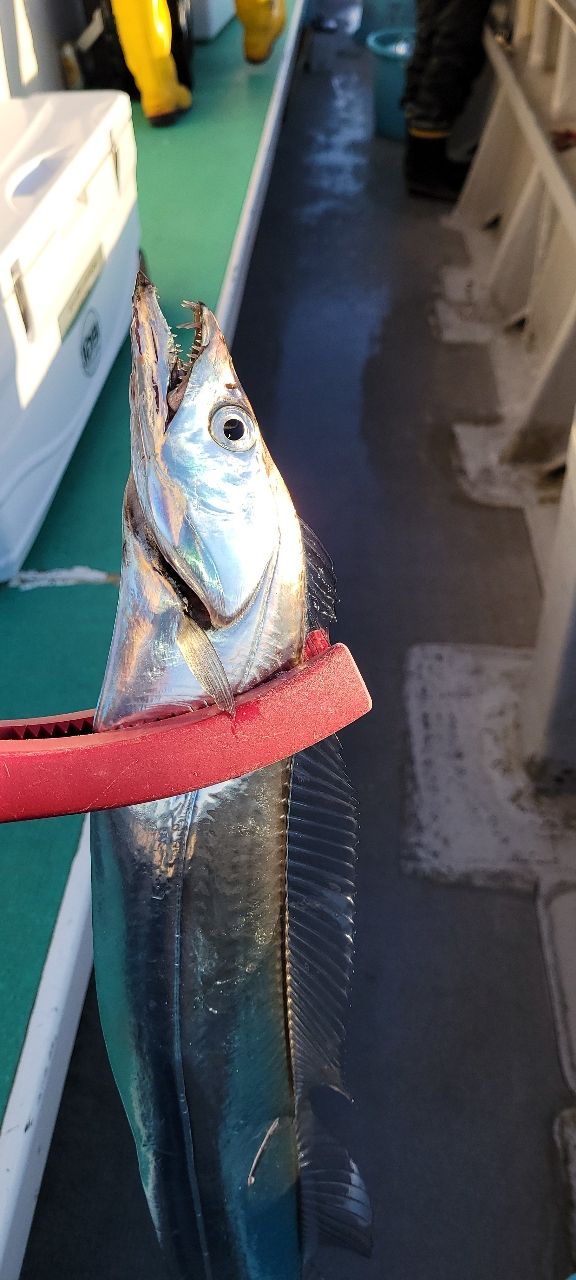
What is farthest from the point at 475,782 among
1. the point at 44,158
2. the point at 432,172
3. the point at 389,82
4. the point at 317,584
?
the point at 389,82

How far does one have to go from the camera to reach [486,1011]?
1508 millimetres

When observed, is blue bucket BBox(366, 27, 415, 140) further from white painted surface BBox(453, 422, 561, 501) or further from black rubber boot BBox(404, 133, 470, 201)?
white painted surface BBox(453, 422, 561, 501)

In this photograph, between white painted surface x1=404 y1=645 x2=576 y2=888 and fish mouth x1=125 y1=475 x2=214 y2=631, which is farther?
white painted surface x1=404 y1=645 x2=576 y2=888

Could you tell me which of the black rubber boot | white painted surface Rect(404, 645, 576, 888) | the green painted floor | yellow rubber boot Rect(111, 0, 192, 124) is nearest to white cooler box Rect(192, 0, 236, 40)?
the green painted floor

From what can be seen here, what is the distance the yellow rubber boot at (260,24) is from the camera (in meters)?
2.96

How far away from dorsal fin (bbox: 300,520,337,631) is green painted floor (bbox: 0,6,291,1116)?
1.64ft

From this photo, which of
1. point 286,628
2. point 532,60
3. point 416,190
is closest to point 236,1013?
point 286,628

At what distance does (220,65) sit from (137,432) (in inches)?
133

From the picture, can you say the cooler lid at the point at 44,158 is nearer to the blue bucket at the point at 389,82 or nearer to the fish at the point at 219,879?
the fish at the point at 219,879

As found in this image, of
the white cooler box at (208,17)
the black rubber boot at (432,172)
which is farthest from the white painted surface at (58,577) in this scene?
the black rubber boot at (432,172)

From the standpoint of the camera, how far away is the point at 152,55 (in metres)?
2.44

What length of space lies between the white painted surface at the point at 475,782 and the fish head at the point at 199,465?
1236mm

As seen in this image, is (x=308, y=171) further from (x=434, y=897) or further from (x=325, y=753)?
(x=325, y=753)

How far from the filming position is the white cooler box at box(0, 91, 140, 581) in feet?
3.99
